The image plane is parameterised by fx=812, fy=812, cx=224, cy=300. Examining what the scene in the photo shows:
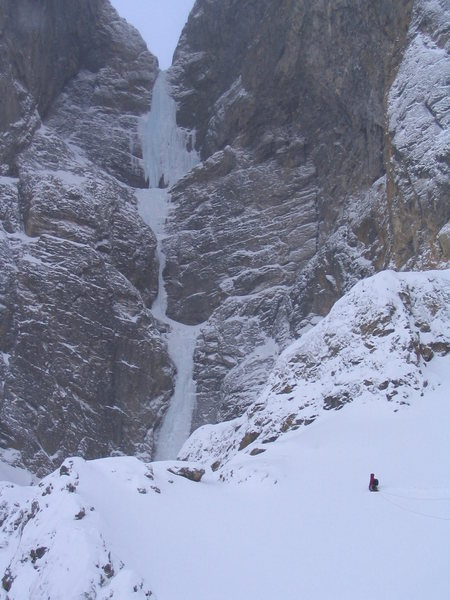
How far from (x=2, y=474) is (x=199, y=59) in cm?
3544

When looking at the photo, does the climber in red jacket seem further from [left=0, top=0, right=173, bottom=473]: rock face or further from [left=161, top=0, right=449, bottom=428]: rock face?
[left=0, top=0, right=173, bottom=473]: rock face

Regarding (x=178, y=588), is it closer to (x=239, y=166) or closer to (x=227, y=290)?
(x=227, y=290)

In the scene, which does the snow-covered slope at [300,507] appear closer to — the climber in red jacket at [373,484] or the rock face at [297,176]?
the climber in red jacket at [373,484]

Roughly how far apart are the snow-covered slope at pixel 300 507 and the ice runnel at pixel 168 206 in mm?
17468

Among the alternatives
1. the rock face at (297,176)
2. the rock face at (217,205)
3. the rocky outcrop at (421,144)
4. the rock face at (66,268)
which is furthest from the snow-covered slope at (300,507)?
the rock face at (66,268)

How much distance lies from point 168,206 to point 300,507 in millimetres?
37977

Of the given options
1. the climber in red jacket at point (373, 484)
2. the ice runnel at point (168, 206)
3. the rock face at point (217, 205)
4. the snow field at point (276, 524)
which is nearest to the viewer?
the snow field at point (276, 524)

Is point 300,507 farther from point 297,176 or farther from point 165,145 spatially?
point 165,145

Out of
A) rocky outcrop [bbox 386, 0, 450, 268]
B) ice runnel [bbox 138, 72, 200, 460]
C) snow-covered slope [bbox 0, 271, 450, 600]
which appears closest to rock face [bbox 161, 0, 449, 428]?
rocky outcrop [bbox 386, 0, 450, 268]

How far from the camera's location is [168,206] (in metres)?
50.5

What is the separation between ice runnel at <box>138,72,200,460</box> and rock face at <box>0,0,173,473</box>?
769 mm

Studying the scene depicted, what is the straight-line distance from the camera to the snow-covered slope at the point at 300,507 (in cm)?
1128

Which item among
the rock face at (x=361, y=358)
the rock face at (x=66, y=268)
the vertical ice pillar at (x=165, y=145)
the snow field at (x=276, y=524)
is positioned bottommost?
the snow field at (x=276, y=524)

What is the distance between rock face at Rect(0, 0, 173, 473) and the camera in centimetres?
3541
